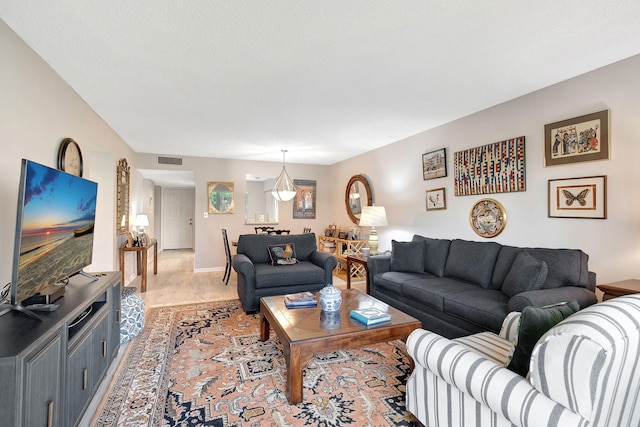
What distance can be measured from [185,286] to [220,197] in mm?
2034

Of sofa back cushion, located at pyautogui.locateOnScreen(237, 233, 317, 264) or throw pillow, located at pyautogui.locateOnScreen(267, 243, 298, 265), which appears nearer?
throw pillow, located at pyautogui.locateOnScreen(267, 243, 298, 265)

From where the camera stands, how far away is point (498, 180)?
3.29 m

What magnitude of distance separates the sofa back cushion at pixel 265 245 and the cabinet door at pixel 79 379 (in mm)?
2392

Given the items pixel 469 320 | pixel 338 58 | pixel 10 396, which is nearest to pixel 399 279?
pixel 469 320

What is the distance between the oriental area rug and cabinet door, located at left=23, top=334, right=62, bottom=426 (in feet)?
1.58

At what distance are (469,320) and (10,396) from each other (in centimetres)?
271

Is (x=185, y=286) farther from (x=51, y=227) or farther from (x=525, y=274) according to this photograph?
(x=525, y=274)

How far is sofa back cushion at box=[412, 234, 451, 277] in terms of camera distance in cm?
343

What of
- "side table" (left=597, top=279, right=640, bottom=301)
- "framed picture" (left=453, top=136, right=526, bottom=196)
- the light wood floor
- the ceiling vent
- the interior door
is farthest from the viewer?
the interior door

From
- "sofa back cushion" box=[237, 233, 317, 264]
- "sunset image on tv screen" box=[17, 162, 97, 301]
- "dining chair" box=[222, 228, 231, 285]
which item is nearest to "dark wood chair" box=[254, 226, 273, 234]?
"dining chair" box=[222, 228, 231, 285]

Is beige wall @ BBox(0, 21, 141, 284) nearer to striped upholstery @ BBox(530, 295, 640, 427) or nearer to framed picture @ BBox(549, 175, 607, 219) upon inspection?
striped upholstery @ BBox(530, 295, 640, 427)

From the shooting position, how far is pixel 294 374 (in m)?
1.85

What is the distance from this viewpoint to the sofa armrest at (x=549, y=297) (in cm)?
211

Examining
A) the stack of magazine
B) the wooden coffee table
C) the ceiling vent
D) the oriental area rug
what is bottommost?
the oriental area rug
